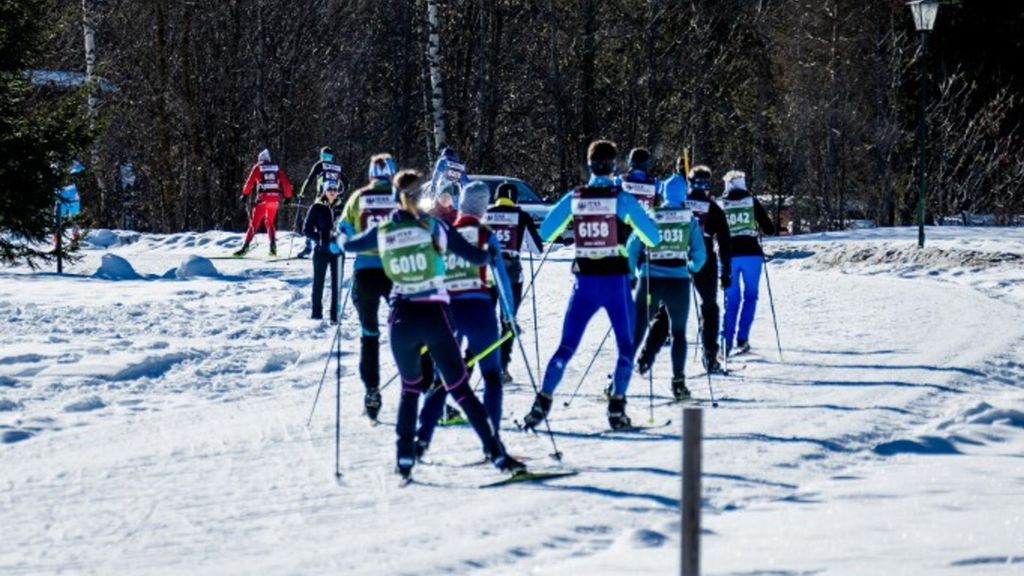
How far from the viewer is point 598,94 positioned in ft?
145

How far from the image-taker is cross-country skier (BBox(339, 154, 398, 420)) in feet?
40.3

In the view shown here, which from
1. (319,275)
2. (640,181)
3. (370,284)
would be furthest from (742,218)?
(319,275)

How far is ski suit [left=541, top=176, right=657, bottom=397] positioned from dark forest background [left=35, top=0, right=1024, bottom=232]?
89.9ft

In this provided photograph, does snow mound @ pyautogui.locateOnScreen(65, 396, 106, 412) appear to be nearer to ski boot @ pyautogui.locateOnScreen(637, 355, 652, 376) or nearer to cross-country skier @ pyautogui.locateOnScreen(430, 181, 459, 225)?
cross-country skier @ pyautogui.locateOnScreen(430, 181, 459, 225)

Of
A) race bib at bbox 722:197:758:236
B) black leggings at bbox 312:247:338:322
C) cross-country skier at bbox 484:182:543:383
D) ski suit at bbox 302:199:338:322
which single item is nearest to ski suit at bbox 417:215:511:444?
cross-country skier at bbox 484:182:543:383

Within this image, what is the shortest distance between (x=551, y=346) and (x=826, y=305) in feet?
19.1

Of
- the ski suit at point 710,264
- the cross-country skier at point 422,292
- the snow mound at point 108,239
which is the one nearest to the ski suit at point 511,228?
the ski suit at point 710,264

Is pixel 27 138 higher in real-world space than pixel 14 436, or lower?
higher

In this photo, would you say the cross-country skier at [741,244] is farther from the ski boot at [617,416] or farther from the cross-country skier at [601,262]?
the cross-country skier at [601,262]

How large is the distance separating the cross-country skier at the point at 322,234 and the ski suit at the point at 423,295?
23.7 feet

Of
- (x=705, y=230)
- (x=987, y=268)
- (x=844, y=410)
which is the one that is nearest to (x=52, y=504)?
→ (x=844, y=410)

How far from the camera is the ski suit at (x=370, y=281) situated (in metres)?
12.3

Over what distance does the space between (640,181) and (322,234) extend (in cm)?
508

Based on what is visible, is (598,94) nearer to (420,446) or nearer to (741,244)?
(741,244)
